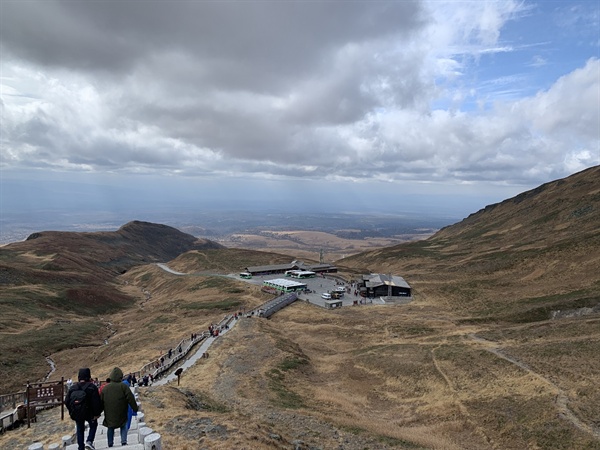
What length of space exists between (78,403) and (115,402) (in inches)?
38.4

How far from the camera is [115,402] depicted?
37.2 ft

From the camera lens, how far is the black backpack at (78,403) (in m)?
10.7

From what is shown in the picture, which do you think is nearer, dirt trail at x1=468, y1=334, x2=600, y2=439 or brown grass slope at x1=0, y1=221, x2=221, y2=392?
dirt trail at x1=468, y1=334, x2=600, y2=439

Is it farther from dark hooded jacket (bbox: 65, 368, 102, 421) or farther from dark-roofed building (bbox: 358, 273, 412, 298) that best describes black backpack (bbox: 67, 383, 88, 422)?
dark-roofed building (bbox: 358, 273, 412, 298)

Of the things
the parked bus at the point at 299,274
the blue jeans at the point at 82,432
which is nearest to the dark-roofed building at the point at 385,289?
the parked bus at the point at 299,274

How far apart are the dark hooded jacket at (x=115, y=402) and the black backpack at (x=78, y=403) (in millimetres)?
541

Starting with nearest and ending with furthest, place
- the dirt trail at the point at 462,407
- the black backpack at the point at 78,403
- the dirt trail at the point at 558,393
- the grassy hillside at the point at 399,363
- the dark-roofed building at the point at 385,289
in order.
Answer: the black backpack at the point at 78,403, the grassy hillside at the point at 399,363, the dirt trail at the point at 558,393, the dirt trail at the point at 462,407, the dark-roofed building at the point at 385,289

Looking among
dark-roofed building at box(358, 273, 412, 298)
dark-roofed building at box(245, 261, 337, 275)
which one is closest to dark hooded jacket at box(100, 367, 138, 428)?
dark-roofed building at box(358, 273, 412, 298)

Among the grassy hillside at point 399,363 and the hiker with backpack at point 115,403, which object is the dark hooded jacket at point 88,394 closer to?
the hiker with backpack at point 115,403

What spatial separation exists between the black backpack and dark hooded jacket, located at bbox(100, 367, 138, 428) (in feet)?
1.78

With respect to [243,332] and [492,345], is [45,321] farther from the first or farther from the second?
[492,345]

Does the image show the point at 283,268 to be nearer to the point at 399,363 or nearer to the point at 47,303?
the point at 47,303

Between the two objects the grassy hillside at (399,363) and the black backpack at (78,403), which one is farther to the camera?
the grassy hillside at (399,363)

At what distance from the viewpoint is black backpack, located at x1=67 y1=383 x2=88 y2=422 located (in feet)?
35.1
